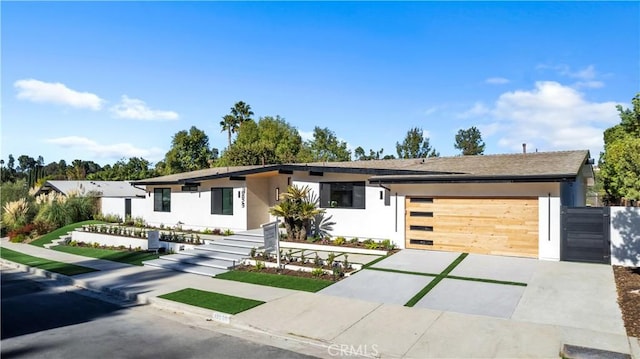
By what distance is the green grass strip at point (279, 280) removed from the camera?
9.58m

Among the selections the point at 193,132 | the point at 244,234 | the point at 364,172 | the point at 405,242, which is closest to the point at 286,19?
the point at 364,172

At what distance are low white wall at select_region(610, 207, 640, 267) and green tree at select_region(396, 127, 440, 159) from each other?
32605mm

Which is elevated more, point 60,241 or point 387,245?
point 387,245

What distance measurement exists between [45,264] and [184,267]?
5.87m

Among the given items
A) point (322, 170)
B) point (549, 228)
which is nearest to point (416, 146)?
point (322, 170)

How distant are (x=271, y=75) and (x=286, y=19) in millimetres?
4308

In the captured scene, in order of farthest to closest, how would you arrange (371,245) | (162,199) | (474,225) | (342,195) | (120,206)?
(120,206), (162,199), (342,195), (371,245), (474,225)

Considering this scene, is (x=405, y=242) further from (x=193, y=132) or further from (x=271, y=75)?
(x=193, y=132)

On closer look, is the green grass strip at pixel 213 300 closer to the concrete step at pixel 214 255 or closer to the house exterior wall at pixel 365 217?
the concrete step at pixel 214 255

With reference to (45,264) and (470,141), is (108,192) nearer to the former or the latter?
(45,264)

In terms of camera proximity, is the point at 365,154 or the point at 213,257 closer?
the point at 213,257

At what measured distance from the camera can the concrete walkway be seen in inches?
232

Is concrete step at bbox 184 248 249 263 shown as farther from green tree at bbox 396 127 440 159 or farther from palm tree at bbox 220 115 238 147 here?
palm tree at bbox 220 115 238 147

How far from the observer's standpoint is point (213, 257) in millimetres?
13133
